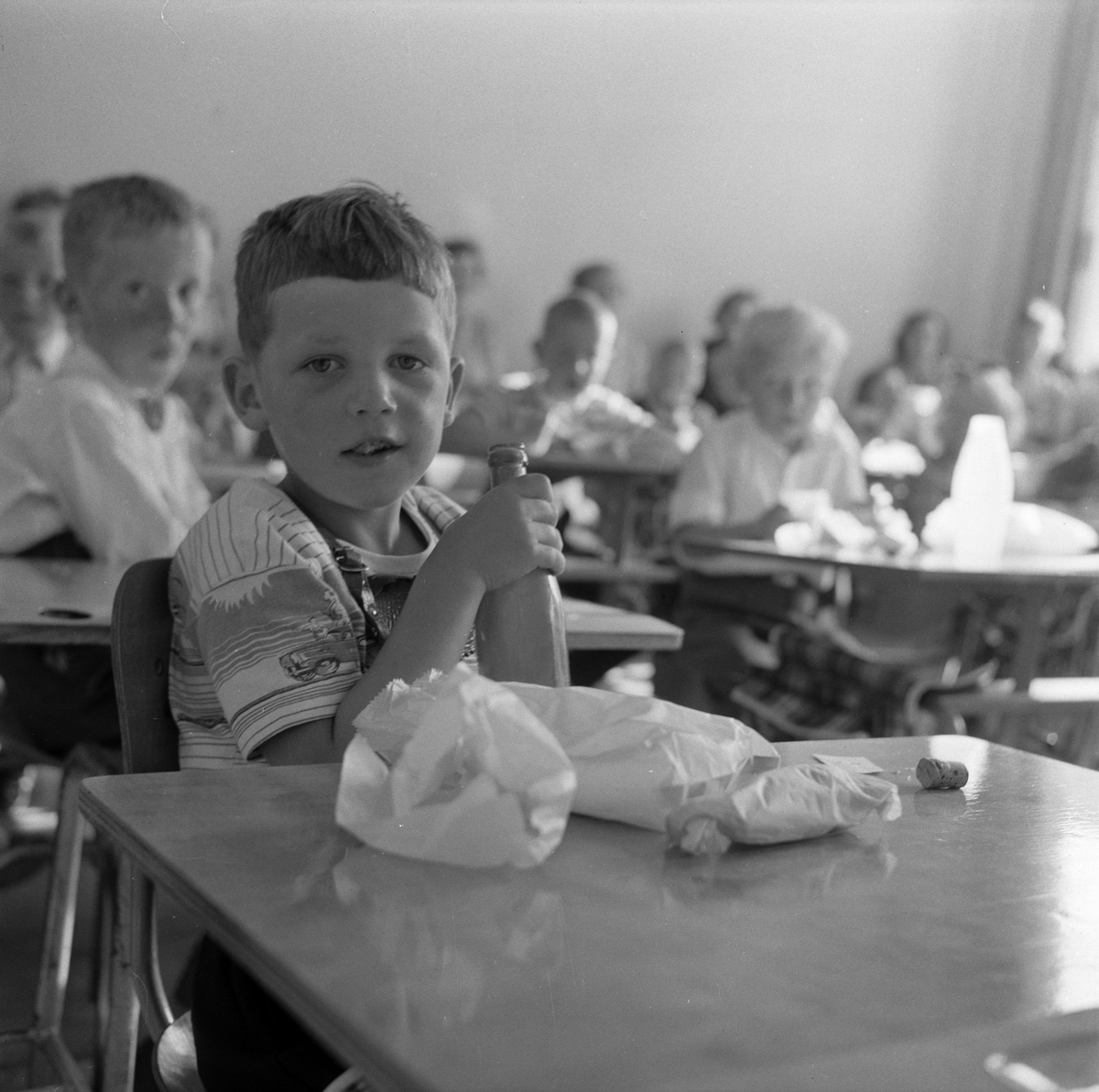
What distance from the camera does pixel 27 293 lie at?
12.9 feet

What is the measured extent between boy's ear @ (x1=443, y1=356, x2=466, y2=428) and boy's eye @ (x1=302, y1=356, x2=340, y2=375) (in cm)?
Answer: 11

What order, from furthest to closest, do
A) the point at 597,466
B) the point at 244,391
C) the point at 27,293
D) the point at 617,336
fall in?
the point at 617,336
the point at 27,293
the point at 597,466
the point at 244,391

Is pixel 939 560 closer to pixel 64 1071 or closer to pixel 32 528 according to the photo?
pixel 32 528

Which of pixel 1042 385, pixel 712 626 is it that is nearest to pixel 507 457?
pixel 712 626

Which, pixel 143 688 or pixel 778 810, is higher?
pixel 778 810

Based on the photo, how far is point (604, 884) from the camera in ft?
1.81

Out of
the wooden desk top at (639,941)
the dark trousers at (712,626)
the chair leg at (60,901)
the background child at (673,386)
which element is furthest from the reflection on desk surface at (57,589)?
the background child at (673,386)

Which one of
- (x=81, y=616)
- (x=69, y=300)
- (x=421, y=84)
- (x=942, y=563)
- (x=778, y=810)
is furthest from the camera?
(x=942, y=563)

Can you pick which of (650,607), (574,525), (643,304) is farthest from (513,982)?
(643,304)

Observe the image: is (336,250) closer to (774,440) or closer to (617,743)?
(617,743)

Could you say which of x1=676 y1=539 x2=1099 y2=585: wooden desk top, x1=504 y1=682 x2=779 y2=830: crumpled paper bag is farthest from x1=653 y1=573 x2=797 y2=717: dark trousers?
x1=504 y1=682 x2=779 y2=830: crumpled paper bag

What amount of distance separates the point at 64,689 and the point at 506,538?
0.85 metres

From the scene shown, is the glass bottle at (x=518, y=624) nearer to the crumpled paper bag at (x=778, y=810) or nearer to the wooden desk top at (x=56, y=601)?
the crumpled paper bag at (x=778, y=810)

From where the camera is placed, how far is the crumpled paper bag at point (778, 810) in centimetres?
60
